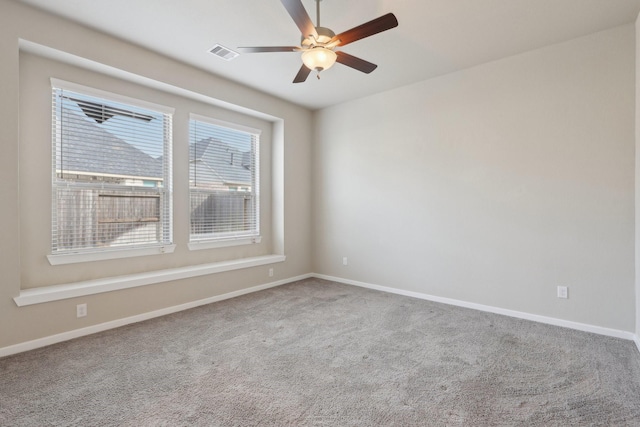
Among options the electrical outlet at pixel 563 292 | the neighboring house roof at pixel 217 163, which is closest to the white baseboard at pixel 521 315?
the electrical outlet at pixel 563 292

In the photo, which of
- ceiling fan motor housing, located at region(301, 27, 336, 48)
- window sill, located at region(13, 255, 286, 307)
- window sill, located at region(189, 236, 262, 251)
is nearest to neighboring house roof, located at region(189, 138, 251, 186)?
window sill, located at region(189, 236, 262, 251)

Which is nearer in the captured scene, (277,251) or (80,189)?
(80,189)

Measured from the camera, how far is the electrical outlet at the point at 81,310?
3.03 m

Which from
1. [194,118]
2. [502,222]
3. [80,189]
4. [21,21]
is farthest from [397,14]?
[80,189]

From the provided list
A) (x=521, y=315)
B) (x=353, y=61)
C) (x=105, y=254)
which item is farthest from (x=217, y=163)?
(x=521, y=315)

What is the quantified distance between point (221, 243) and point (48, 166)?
2.14m

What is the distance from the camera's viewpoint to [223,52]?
11.5 feet

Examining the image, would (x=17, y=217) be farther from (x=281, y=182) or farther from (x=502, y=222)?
(x=502, y=222)

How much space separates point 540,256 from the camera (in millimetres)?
3453

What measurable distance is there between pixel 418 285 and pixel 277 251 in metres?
2.32

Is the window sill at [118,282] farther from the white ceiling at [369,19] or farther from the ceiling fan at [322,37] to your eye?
the ceiling fan at [322,37]

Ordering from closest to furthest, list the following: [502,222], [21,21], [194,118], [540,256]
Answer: [21,21], [540,256], [502,222], [194,118]

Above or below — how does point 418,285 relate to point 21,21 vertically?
below

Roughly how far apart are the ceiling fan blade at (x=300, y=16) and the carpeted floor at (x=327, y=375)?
2571 millimetres
